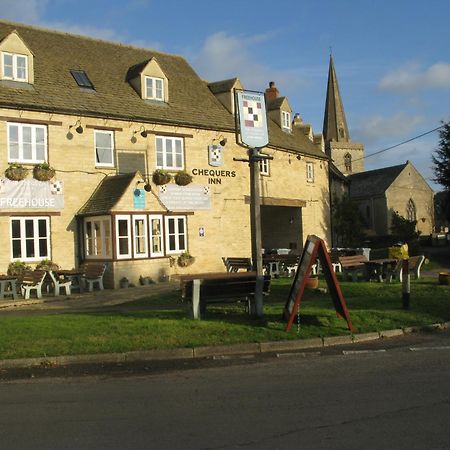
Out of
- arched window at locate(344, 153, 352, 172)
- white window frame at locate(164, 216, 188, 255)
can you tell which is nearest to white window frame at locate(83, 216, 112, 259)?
white window frame at locate(164, 216, 188, 255)

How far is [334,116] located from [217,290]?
8342 cm

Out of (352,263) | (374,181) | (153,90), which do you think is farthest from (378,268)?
(374,181)

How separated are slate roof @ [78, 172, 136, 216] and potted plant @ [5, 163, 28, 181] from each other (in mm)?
2590

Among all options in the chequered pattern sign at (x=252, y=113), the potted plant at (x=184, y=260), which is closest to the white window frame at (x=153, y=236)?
the potted plant at (x=184, y=260)

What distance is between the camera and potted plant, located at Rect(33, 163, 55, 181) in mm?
20663

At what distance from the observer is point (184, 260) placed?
2419 centimetres

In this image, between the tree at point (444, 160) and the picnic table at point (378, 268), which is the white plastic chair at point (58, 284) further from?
the tree at point (444, 160)

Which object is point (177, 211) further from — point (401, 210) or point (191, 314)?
point (401, 210)

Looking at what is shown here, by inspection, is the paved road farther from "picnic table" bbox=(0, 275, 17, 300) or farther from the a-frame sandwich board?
"picnic table" bbox=(0, 275, 17, 300)

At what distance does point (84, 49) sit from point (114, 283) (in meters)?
11.2

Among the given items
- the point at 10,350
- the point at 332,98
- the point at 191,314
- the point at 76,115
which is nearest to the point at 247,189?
the point at 76,115

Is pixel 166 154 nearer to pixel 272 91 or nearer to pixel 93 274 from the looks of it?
pixel 93 274

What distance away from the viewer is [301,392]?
713 cm

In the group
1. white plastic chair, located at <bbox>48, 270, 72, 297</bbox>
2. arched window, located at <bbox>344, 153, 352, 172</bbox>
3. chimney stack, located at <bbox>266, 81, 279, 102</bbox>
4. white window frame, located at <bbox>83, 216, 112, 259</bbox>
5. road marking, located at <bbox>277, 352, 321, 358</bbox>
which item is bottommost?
road marking, located at <bbox>277, 352, 321, 358</bbox>
